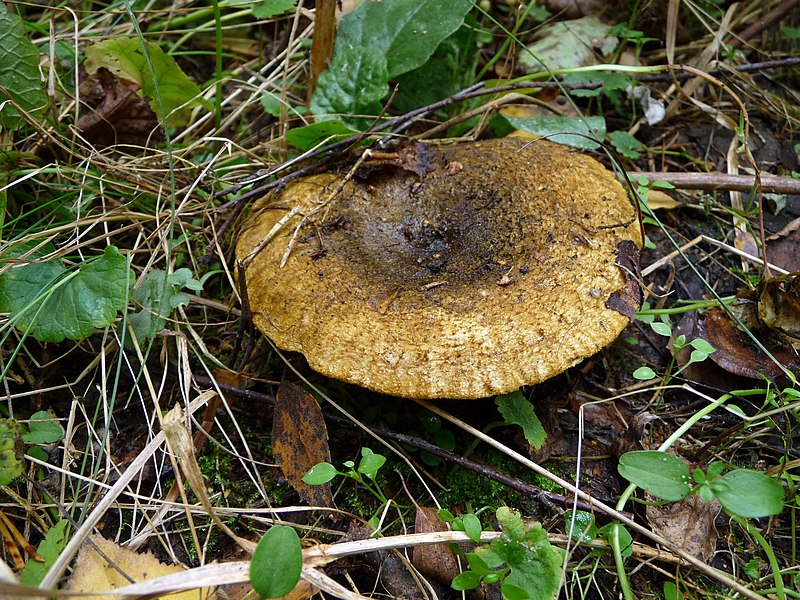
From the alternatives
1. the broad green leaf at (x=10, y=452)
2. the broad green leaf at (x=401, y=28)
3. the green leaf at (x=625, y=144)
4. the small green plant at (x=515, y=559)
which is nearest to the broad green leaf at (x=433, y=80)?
the broad green leaf at (x=401, y=28)

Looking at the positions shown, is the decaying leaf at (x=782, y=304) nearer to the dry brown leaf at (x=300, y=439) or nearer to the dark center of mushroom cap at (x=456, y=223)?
the dark center of mushroom cap at (x=456, y=223)

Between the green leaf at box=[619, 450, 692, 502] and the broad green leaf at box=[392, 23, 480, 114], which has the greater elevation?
the broad green leaf at box=[392, 23, 480, 114]

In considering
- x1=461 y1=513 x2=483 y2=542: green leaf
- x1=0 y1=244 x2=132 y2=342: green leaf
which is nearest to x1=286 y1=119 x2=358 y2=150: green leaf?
x1=0 y1=244 x2=132 y2=342: green leaf

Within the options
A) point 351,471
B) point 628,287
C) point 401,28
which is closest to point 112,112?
point 401,28

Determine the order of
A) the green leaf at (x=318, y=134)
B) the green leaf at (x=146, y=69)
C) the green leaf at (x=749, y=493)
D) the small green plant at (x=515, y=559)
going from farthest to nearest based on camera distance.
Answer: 1. the green leaf at (x=146, y=69)
2. the green leaf at (x=318, y=134)
3. the small green plant at (x=515, y=559)
4. the green leaf at (x=749, y=493)

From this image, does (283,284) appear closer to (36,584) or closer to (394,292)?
(394,292)

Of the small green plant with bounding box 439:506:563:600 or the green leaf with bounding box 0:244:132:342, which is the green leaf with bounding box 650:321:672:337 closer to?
the small green plant with bounding box 439:506:563:600

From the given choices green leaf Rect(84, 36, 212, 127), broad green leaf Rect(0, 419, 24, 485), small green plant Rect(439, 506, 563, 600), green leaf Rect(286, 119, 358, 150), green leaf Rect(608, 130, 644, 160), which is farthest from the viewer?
green leaf Rect(608, 130, 644, 160)
